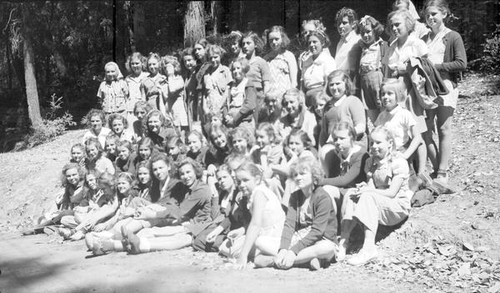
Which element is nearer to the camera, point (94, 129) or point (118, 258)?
point (118, 258)

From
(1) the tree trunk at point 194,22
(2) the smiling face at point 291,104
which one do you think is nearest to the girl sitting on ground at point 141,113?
(2) the smiling face at point 291,104

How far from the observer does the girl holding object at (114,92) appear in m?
9.10

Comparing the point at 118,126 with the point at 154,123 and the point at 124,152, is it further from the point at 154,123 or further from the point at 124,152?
the point at 154,123

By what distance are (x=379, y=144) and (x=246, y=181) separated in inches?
52.7

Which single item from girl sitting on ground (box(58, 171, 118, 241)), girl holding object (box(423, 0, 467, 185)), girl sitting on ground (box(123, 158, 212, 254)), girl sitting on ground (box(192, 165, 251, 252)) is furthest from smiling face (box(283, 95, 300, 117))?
girl sitting on ground (box(58, 171, 118, 241))

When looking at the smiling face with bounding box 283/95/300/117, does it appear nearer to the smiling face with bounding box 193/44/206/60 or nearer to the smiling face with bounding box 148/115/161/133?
the smiling face with bounding box 148/115/161/133

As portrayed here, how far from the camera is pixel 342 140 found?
5.88 meters

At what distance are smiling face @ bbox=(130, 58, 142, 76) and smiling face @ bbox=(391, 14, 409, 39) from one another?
4182 millimetres

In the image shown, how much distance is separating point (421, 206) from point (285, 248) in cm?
186

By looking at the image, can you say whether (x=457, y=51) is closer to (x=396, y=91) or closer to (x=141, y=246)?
(x=396, y=91)

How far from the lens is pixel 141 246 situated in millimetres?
6297

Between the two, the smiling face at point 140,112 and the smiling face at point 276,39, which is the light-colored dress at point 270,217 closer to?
the smiling face at point 276,39

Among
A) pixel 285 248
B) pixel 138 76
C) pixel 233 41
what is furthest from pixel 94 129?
pixel 285 248

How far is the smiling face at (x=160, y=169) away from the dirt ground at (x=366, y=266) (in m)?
0.95
